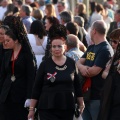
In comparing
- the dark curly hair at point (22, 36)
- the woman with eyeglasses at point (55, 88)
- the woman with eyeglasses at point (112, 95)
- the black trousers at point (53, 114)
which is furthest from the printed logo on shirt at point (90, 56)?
the woman with eyeglasses at point (112, 95)

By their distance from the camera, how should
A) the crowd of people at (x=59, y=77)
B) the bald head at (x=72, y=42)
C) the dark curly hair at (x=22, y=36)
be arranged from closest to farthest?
the crowd of people at (x=59, y=77) < the dark curly hair at (x=22, y=36) < the bald head at (x=72, y=42)

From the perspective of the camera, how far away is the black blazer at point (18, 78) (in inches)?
365

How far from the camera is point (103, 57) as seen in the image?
369 inches

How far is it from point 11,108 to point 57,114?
1194 mm

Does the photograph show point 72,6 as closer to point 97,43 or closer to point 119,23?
point 119,23

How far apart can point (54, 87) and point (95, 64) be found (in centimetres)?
122

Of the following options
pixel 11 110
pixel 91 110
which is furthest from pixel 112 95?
pixel 11 110

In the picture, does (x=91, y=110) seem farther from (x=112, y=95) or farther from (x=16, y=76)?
(x=112, y=95)

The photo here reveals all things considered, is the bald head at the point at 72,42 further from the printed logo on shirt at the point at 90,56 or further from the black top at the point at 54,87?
the black top at the point at 54,87

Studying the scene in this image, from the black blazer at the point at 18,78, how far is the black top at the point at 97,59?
859 mm

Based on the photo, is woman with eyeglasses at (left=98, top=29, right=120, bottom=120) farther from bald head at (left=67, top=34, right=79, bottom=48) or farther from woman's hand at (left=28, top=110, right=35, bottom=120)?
bald head at (left=67, top=34, right=79, bottom=48)

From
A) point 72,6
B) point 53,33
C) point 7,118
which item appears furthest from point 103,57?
point 72,6

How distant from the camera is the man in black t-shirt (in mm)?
9391

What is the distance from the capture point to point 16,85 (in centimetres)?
931
